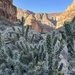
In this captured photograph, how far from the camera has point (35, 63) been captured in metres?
4.80

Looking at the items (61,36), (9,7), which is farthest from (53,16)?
(61,36)

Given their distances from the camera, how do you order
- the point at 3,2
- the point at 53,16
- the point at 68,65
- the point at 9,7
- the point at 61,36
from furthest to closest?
the point at 53,16 → the point at 9,7 → the point at 3,2 → the point at 61,36 → the point at 68,65

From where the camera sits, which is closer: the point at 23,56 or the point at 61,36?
the point at 23,56

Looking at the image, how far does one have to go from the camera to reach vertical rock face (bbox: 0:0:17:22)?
37903 mm

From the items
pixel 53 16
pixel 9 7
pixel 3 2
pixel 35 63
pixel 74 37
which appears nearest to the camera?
pixel 35 63

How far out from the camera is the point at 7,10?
4066 cm

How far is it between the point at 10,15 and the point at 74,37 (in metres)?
35.8

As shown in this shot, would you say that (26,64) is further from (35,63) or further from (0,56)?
(0,56)

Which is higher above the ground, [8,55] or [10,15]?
[10,15]

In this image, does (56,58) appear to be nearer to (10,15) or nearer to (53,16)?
(10,15)

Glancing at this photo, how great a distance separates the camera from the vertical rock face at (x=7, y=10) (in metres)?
37.9

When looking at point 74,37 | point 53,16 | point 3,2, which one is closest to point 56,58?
point 74,37

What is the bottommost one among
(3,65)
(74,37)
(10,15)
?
(3,65)

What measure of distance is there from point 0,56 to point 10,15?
118 feet
